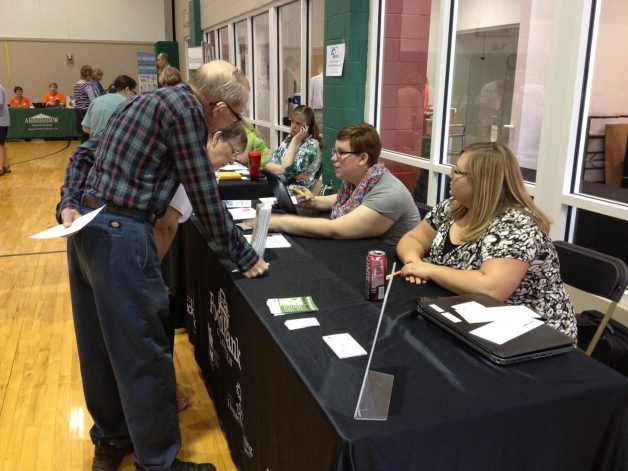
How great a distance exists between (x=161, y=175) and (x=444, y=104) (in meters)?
2.34

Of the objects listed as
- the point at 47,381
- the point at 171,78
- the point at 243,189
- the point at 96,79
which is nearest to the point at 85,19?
the point at 96,79

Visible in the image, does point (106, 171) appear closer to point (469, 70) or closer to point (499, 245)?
point (499, 245)

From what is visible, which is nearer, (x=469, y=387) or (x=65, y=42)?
(x=469, y=387)

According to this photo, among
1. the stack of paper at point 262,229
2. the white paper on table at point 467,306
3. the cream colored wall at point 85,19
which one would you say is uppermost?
the cream colored wall at point 85,19

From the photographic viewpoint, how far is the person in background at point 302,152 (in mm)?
4074

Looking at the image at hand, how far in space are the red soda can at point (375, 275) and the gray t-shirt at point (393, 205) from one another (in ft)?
2.41

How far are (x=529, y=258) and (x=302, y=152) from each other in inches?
105

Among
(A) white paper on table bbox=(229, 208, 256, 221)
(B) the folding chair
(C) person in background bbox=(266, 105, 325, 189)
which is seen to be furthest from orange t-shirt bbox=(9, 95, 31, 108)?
(B) the folding chair

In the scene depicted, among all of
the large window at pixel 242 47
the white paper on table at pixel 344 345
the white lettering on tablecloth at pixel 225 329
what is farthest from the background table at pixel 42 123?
the white paper on table at pixel 344 345

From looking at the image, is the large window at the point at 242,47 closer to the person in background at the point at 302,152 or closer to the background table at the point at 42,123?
the person in background at the point at 302,152

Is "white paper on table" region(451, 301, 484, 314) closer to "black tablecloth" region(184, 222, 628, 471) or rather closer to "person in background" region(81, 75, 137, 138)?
"black tablecloth" region(184, 222, 628, 471)

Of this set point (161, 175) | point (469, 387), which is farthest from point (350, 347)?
point (161, 175)

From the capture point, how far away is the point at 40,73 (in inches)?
531

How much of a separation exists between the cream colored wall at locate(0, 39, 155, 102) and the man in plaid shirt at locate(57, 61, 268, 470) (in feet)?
44.1
